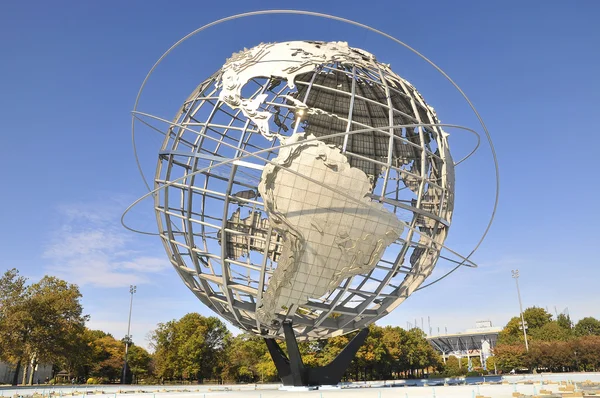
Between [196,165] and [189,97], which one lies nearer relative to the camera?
[196,165]

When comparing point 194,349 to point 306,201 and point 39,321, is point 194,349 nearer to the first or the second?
point 39,321

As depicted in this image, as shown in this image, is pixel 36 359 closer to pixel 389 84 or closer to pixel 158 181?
pixel 158 181

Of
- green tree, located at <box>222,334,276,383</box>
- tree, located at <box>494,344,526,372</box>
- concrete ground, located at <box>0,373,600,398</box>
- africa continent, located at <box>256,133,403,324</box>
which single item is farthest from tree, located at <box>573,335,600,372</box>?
africa continent, located at <box>256,133,403,324</box>

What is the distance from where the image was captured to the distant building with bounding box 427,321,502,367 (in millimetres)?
72500

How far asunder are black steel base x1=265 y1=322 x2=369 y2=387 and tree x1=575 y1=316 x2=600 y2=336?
5910 centimetres

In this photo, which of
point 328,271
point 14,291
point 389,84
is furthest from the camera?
point 14,291

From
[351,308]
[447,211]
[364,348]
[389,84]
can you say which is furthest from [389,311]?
[364,348]

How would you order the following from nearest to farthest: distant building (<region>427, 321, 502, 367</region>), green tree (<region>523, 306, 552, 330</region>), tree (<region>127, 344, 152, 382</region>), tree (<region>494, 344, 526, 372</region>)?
tree (<region>494, 344, 526, 372</region>) < tree (<region>127, 344, 152, 382</region>) < green tree (<region>523, 306, 552, 330</region>) < distant building (<region>427, 321, 502, 367</region>)

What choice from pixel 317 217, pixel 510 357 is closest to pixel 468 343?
pixel 510 357

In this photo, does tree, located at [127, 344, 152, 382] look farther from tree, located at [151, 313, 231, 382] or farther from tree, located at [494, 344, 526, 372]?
tree, located at [494, 344, 526, 372]

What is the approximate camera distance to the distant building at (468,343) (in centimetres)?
7250

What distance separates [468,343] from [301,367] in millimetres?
68704

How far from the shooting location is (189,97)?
1727cm

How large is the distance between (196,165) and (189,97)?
3139 millimetres
